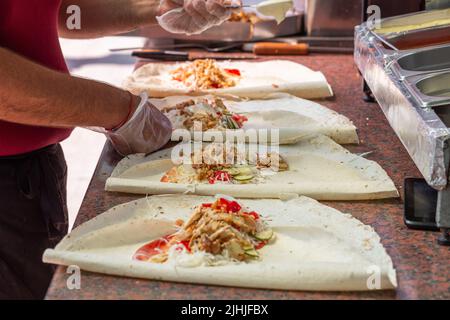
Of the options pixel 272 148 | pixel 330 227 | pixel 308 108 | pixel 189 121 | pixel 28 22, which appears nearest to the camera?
pixel 330 227

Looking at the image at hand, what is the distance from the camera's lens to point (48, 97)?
5.87ft

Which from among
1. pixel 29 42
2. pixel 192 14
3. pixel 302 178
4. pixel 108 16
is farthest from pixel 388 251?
pixel 108 16

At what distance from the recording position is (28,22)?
2027mm

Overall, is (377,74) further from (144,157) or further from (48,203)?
(48,203)

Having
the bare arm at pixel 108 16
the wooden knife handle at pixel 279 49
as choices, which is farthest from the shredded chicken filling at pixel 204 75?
the wooden knife handle at pixel 279 49

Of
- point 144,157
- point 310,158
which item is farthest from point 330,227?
point 144,157

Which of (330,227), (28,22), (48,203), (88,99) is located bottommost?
(48,203)

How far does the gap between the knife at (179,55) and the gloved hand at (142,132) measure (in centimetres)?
100

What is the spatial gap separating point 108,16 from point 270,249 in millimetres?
1399

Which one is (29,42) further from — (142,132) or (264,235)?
(264,235)

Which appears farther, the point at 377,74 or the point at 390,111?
the point at 377,74

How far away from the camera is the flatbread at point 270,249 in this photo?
143cm

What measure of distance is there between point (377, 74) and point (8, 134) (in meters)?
1.13

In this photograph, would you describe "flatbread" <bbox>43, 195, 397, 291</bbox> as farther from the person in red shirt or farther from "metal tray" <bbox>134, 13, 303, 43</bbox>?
"metal tray" <bbox>134, 13, 303, 43</bbox>
